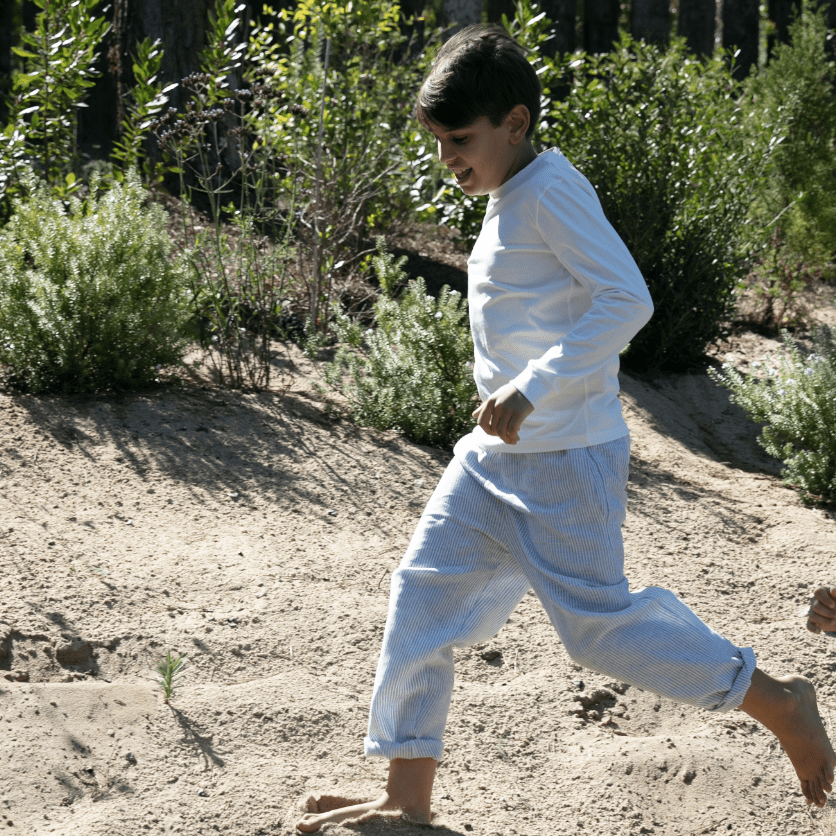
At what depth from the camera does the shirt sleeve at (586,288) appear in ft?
5.68

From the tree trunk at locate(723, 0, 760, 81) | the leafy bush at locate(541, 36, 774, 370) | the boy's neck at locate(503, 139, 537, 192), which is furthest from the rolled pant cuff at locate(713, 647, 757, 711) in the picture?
the tree trunk at locate(723, 0, 760, 81)

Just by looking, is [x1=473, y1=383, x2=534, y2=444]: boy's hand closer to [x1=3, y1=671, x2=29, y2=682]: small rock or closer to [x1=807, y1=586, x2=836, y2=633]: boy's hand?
[x1=807, y1=586, x2=836, y2=633]: boy's hand

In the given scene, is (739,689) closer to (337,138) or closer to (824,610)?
(824,610)

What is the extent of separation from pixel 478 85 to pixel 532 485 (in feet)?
2.63

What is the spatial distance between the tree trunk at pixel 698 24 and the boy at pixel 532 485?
13.3 m

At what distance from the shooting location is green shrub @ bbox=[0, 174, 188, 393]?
384cm

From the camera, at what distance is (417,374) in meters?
4.17

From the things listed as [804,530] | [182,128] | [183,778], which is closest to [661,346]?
[804,530]

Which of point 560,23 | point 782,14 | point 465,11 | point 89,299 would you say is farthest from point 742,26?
point 89,299

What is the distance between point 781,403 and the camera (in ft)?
14.0

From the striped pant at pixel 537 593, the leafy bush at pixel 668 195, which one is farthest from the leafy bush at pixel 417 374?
the striped pant at pixel 537 593

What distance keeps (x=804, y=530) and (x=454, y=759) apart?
6.59 ft

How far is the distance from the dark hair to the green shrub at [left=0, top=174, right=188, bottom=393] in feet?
7.68

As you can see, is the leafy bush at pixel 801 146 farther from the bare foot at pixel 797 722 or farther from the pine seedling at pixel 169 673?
the pine seedling at pixel 169 673
